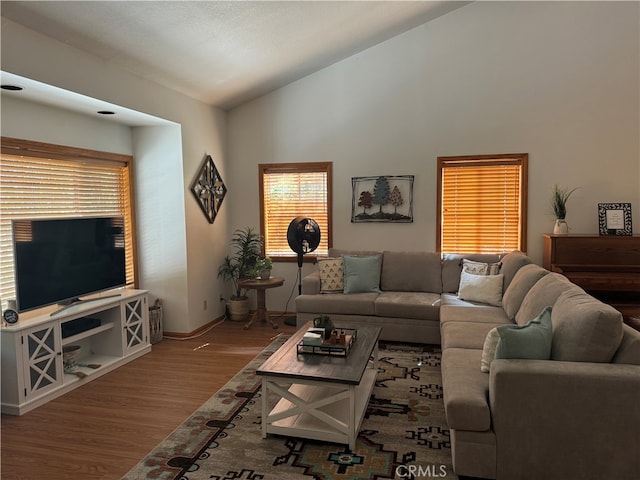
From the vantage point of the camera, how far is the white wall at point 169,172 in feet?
13.0

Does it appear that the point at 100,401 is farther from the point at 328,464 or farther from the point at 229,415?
the point at 328,464

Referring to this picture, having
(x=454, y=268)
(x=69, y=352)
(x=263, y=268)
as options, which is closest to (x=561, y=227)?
(x=454, y=268)

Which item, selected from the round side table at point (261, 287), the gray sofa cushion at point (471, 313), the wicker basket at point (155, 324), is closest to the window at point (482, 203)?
the gray sofa cushion at point (471, 313)

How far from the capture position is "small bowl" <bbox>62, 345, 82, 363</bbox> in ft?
12.3

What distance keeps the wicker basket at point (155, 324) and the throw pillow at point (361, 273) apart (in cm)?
205

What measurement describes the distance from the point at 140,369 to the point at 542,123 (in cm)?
485

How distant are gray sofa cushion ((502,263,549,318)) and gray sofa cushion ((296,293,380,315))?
1.33 m

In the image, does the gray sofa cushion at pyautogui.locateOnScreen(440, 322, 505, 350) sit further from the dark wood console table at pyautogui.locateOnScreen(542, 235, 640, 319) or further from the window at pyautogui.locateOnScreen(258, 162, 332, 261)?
the window at pyautogui.locateOnScreen(258, 162, 332, 261)

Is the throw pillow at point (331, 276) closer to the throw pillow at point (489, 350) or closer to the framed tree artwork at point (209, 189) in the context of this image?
the framed tree artwork at point (209, 189)

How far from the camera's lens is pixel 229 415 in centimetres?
312

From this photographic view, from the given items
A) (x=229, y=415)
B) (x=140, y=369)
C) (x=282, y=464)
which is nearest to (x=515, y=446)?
(x=282, y=464)

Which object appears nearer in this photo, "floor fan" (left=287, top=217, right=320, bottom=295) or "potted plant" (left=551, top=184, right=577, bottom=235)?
"potted plant" (left=551, top=184, right=577, bottom=235)

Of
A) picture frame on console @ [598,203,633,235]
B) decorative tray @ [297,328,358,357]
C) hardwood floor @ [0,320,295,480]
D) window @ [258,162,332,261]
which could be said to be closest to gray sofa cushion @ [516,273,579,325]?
decorative tray @ [297,328,358,357]

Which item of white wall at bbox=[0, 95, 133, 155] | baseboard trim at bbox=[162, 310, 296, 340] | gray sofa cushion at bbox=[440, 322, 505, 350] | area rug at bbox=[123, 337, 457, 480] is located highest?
white wall at bbox=[0, 95, 133, 155]
